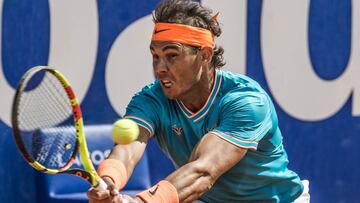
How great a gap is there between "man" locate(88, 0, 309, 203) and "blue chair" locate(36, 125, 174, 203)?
143 cm

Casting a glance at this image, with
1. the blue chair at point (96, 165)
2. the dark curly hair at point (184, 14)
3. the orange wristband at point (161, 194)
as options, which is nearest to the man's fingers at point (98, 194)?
the orange wristband at point (161, 194)

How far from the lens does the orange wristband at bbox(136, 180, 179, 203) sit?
3.37 meters

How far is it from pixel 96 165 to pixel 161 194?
236 centimetres

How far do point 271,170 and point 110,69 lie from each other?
197cm

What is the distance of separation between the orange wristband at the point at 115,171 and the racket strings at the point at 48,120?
0.15 m

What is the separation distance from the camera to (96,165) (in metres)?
5.74

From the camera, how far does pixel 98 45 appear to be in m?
5.85

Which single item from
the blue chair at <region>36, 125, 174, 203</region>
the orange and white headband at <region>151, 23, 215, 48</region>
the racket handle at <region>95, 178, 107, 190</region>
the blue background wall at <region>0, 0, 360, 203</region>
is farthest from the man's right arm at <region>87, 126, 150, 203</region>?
the blue background wall at <region>0, 0, 360, 203</region>

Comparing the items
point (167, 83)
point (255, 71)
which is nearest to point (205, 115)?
point (167, 83)

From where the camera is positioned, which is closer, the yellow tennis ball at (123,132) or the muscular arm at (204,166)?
the yellow tennis ball at (123,132)

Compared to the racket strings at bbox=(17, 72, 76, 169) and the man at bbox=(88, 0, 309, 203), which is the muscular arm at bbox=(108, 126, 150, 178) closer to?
the man at bbox=(88, 0, 309, 203)

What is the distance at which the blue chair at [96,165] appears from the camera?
554 cm

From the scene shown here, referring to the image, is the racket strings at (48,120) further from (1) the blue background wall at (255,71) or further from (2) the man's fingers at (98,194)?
(1) the blue background wall at (255,71)

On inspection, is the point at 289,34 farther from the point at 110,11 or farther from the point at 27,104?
the point at 27,104
